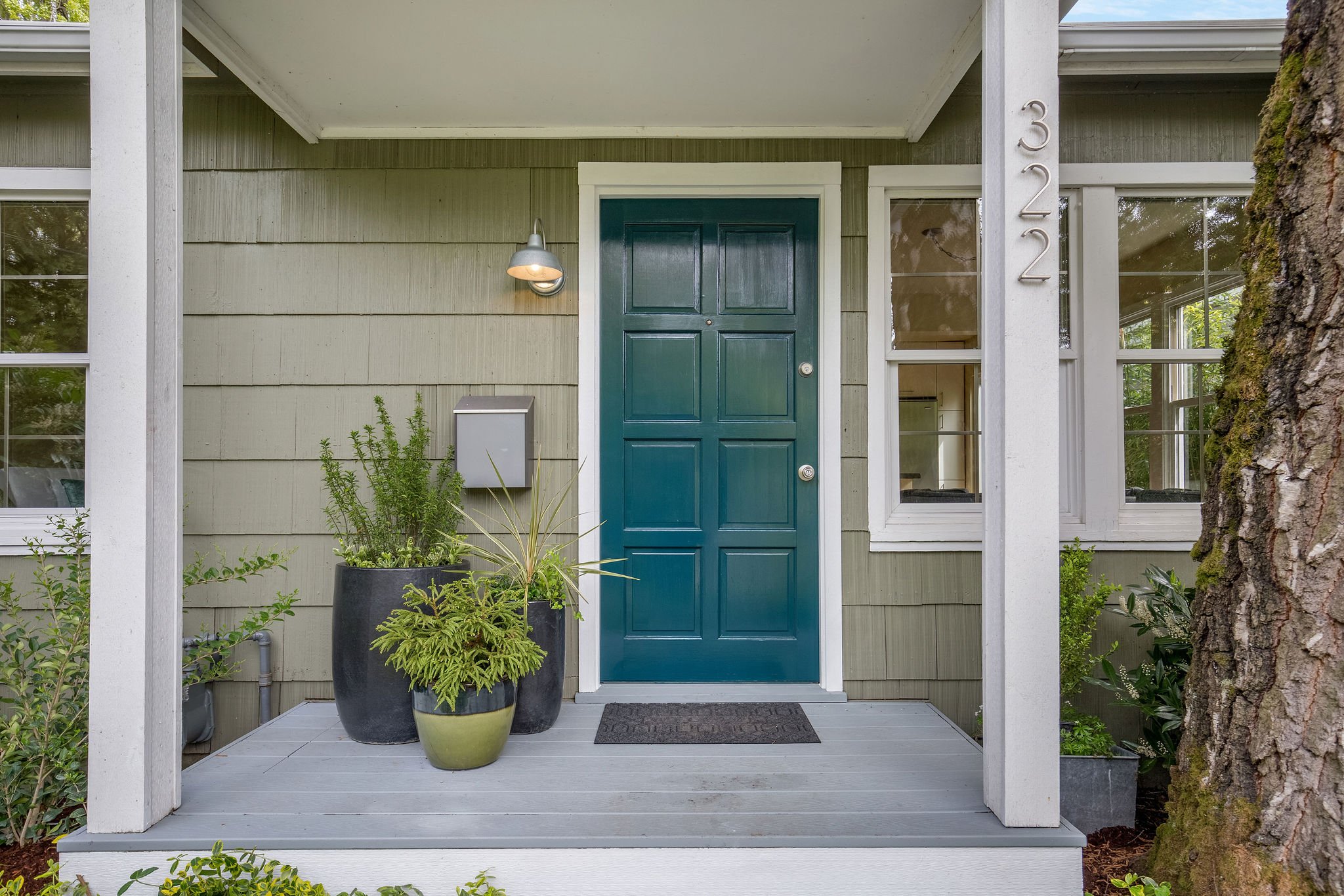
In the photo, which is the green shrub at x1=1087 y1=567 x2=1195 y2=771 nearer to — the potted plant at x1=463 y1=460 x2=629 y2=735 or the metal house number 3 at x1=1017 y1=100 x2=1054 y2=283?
the metal house number 3 at x1=1017 y1=100 x2=1054 y2=283

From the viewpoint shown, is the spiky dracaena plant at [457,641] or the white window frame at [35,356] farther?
the white window frame at [35,356]

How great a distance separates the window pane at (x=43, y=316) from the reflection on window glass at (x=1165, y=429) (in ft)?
13.6

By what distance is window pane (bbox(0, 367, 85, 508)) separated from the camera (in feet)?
8.96

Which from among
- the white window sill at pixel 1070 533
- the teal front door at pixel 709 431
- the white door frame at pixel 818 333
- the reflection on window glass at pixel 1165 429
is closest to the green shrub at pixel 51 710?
the white door frame at pixel 818 333

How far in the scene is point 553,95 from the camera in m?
2.53

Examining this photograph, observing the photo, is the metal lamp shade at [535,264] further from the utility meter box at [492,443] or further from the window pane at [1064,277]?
the window pane at [1064,277]

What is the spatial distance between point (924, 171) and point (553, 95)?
146cm

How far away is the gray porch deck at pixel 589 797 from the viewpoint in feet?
5.65

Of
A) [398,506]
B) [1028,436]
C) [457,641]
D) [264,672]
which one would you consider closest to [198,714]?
[264,672]

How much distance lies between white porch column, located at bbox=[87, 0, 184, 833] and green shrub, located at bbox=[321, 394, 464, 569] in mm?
664

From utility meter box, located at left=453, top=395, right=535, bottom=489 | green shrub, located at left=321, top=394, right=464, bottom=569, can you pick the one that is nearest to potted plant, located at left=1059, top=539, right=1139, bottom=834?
utility meter box, located at left=453, top=395, right=535, bottom=489

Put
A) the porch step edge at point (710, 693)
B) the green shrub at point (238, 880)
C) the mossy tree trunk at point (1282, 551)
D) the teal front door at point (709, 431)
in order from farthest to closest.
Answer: the teal front door at point (709, 431), the porch step edge at point (710, 693), the green shrub at point (238, 880), the mossy tree trunk at point (1282, 551)

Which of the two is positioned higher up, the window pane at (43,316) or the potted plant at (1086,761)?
the window pane at (43,316)

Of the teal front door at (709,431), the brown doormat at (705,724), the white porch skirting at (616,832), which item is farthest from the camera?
the teal front door at (709,431)
